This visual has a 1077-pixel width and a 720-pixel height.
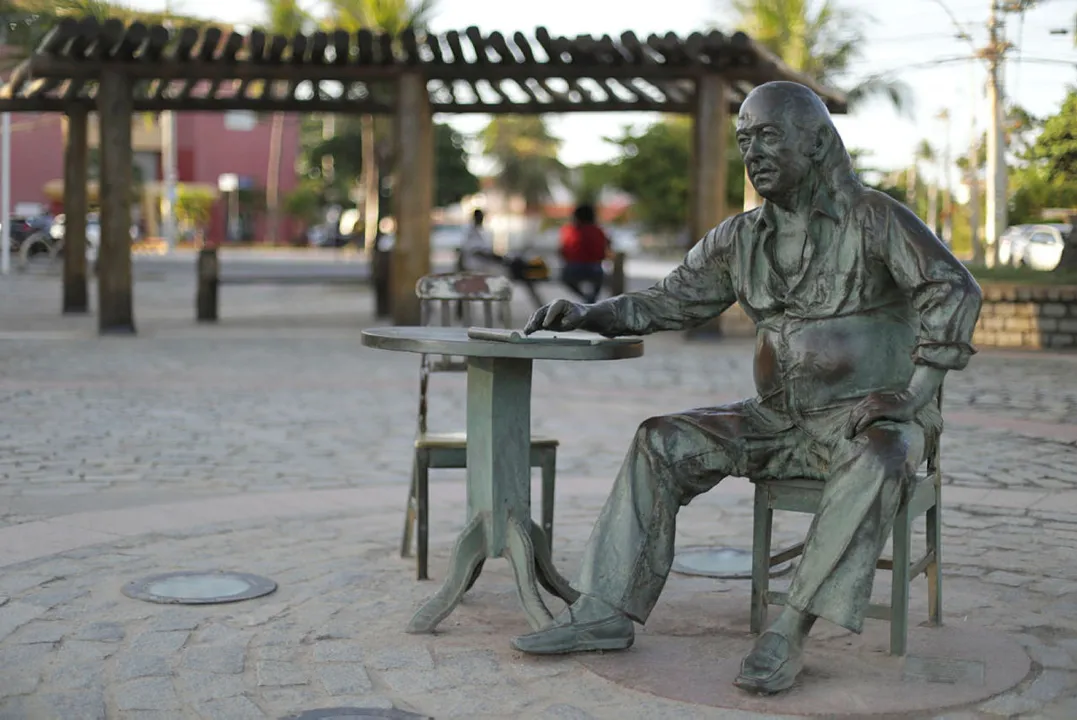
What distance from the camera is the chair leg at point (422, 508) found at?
4.97 metres

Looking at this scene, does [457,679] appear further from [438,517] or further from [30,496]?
[30,496]

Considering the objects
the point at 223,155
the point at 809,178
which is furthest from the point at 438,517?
the point at 223,155

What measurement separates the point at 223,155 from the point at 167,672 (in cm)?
5736

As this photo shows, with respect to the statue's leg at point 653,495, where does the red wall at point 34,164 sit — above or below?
above

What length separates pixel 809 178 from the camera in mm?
4086

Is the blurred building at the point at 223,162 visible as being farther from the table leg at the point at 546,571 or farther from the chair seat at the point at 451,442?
the table leg at the point at 546,571

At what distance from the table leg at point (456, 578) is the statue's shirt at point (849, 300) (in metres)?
0.96

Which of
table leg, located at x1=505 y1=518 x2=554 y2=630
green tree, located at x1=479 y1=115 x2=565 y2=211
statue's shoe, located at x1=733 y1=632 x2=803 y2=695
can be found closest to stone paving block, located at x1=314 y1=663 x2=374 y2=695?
table leg, located at x1=505 y1=518 x2=554 y2=630

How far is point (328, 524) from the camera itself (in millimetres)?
6004

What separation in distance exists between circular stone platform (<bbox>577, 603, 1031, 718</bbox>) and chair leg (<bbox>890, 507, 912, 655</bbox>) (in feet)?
0.20

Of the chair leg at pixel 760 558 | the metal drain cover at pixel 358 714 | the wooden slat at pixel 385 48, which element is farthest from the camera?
the wooden slat at pixel 385 48

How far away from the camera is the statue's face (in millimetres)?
3967

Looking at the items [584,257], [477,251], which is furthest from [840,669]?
[477,251]

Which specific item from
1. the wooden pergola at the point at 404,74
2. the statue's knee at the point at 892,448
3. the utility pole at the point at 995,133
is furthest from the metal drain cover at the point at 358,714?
the utility pole at the point at 995,133
